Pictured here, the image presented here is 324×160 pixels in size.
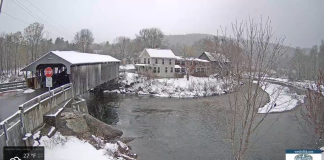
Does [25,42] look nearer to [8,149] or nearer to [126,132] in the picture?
[126,132]

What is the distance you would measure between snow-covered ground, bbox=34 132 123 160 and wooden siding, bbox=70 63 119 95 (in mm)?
6989

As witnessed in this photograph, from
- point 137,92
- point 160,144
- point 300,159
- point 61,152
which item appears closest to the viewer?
point 300,159

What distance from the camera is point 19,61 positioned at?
53.8 meters

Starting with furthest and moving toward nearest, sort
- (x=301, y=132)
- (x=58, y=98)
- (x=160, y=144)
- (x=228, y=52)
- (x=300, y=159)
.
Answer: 1. (x=301, y=132)
2. (x=160, y=144)
3. (x=58, y=98)
4. (x=228, y=52)
5. (x=300, y=159)

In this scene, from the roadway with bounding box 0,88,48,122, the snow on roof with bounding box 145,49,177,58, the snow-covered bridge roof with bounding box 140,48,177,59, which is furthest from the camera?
the snow on roof with bounding box 145,49,177,58

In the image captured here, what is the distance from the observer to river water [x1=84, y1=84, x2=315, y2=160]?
42.5 feet

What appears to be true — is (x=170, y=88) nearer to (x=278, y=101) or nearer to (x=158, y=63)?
(x=158, y=63)

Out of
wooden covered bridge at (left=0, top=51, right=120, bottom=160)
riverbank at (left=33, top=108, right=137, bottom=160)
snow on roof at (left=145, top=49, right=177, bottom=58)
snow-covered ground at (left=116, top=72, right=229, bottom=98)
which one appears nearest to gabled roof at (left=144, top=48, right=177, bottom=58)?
snow on roof at (left=145, top=49, right=177, bottom=58)

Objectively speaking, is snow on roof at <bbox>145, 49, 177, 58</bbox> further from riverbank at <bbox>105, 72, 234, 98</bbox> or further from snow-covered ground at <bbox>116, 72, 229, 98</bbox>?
snow-covered ground at <bbox>116, 72, 229, 98</bbox>

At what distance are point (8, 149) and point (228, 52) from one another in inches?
275

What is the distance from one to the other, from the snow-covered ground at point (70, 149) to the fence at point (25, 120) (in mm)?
752

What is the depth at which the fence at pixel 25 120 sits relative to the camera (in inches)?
259

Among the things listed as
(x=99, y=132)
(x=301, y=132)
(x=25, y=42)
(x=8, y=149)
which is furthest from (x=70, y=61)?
(x=25, y=42)

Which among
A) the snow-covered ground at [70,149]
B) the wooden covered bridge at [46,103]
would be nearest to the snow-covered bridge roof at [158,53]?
the wooden covered bridge at [46,103]
